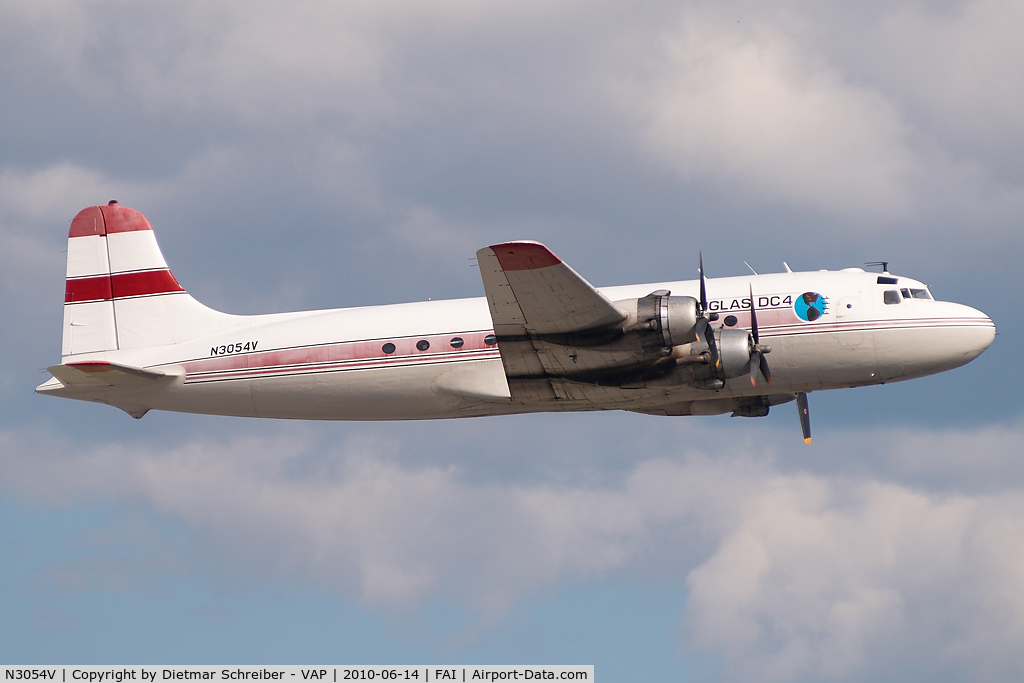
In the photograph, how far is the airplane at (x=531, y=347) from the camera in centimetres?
2530

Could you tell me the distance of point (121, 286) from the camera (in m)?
33.0

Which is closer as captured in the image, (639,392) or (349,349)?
(639,392)

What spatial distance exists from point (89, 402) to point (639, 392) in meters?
15.2

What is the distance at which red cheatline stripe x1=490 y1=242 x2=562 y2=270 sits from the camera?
2336 centimetres

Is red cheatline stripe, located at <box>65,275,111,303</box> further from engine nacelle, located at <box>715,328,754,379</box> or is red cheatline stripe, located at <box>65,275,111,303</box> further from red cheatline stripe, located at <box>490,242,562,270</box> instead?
engine nacelle, located at <box>715,328,754,379</box>

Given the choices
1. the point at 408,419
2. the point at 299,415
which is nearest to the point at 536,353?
the point at 408,419

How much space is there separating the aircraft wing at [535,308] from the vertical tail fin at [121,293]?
9.14 metres

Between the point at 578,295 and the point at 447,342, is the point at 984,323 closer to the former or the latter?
the point at 578,295

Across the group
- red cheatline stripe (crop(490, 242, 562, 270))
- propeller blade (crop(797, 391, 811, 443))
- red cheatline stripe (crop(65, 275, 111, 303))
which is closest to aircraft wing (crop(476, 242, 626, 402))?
red cheatline stripe (crop(490, 242, 562, 270))

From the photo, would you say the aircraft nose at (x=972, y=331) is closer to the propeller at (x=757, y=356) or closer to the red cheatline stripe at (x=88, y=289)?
the propeller at (x=757, y=356)

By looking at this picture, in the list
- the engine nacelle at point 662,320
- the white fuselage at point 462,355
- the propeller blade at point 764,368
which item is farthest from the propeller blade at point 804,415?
the engine nacelle at point 662,320

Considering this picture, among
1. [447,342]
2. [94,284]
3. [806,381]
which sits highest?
[94,284]

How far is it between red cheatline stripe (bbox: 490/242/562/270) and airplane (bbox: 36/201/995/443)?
0.14ft

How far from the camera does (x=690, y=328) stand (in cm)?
2488
